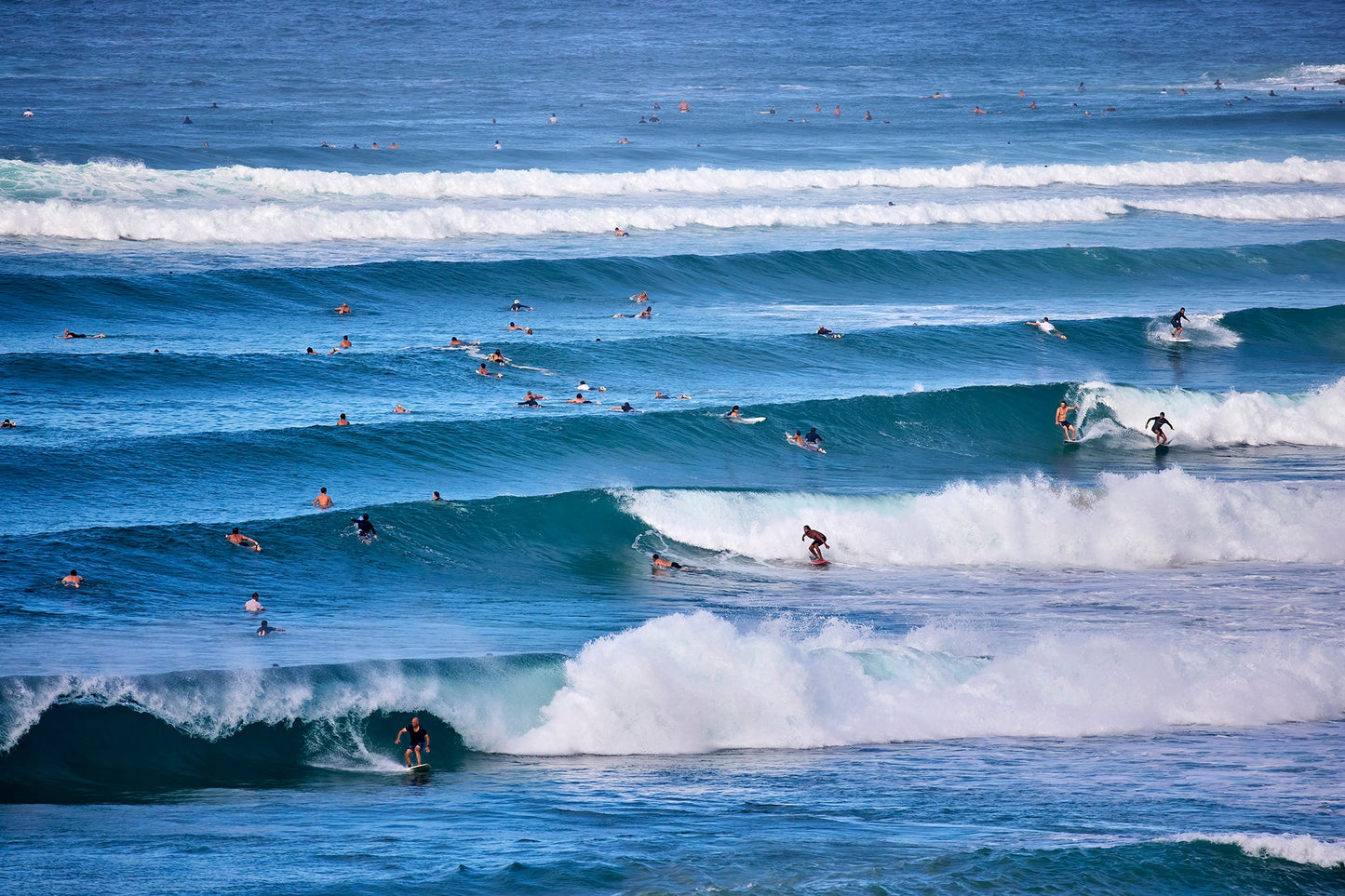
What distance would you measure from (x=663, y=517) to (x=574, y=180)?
28057mm

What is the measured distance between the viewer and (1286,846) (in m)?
10.2

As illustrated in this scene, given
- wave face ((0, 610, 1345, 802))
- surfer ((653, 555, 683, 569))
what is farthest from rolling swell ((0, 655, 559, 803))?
surfer ((653, 555, 683, 569))

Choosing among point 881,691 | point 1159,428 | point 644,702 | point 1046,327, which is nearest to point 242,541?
point 644,702

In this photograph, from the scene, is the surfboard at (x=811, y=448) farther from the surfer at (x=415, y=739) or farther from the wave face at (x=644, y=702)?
the surfer at (x=415, y=739)

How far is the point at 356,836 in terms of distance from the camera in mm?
10656

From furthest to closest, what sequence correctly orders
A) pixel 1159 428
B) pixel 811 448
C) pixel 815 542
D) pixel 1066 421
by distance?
pixel 1066 421, pixel 1159 428, pixel 811 448, pixel 815 542

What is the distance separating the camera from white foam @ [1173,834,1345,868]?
32.9ft

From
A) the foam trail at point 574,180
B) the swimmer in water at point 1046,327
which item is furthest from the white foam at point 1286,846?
the foam trail at point 574,180

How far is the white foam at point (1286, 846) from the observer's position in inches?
395

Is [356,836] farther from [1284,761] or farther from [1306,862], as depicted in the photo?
Answer: [1284,761]

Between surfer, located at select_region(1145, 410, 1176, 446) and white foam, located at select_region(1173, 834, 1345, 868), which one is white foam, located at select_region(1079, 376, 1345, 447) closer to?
surfer, located at select_region(1145, 410, 1176, 446)

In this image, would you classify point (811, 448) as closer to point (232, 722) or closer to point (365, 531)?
point (365, 531)

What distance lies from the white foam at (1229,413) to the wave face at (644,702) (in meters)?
11.3

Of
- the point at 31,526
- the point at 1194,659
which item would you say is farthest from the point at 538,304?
the point at 1194,659
